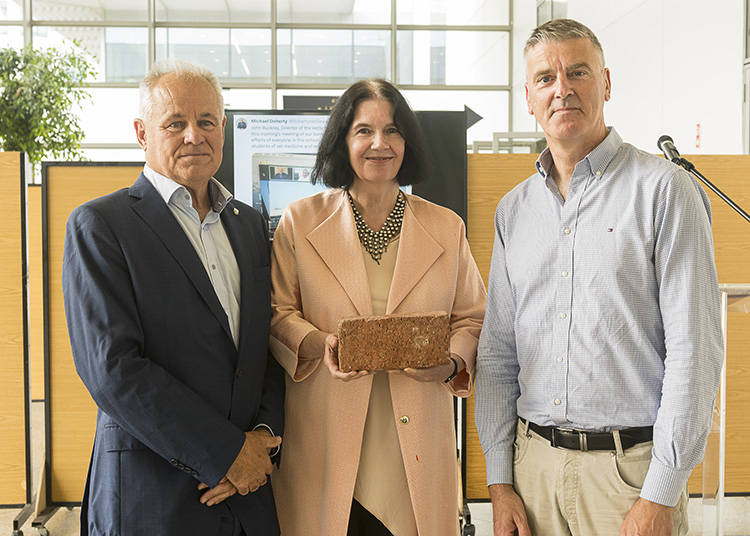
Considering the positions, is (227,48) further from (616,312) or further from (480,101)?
(616,312)

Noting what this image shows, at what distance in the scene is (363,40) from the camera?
384 inches

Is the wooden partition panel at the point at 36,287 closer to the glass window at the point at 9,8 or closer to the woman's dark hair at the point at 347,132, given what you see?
the woman's dark hair at the point at 347,132

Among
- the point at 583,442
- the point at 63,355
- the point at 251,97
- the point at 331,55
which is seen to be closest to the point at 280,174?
the point at 63,355

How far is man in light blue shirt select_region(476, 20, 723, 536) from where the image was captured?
132cm

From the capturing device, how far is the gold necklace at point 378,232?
1788 millimetres

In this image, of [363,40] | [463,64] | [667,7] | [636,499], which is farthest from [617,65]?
[636,499]

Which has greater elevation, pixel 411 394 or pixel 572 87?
pixel 572 87

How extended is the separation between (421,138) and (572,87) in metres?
0.53

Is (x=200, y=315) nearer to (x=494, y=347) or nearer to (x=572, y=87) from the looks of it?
(x=494, y=347)

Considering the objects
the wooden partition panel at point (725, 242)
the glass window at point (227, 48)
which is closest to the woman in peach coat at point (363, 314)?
the wooden partition panel at point (725, 242)

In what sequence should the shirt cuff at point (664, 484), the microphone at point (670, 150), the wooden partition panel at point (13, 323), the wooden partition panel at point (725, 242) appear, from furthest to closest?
the wooden partition panel at point (725, 242), the wooden partition panel at point (13, 323), the microphone at point (670, 150), the shirt cuff at point (664, 484)

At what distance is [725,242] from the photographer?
331 cm

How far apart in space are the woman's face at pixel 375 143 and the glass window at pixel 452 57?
8.27m

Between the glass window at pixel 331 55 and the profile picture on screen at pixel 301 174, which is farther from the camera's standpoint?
the glass window at pixel 331 55
